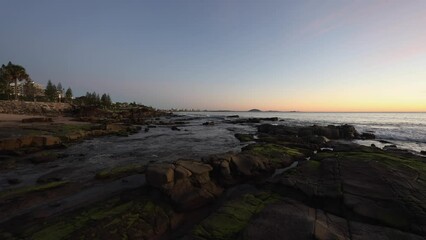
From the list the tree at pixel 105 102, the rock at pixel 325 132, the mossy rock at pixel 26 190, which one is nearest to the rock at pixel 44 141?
the mossy rock at pixel 26 190

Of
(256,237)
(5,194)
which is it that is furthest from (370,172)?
(5,194)

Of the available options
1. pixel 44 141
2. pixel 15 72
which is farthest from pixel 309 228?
pixel 15 72

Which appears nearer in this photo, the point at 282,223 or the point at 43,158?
the point at 282,223

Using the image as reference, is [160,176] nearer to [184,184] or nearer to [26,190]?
[184,184]

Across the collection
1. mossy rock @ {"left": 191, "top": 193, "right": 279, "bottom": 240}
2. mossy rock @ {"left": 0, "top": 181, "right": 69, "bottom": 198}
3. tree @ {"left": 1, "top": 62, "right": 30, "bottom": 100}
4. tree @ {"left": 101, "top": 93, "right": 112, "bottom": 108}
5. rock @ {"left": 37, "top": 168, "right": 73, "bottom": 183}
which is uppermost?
tree @ {"left": 1, "top": 62, "right": 30, "bottom": 100}

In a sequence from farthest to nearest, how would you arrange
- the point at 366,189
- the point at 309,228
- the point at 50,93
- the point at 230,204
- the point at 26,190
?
the point at 50,93
the point at 26,190
the point at 366,189
the point at 230,204
the point at 309,228

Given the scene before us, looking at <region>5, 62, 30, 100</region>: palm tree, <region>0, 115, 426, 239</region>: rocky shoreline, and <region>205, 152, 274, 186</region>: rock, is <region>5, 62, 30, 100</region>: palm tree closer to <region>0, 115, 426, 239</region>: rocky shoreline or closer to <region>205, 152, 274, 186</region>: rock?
<region>0, 115, 426, 239</region>: rocky shoreline

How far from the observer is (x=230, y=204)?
11234mm

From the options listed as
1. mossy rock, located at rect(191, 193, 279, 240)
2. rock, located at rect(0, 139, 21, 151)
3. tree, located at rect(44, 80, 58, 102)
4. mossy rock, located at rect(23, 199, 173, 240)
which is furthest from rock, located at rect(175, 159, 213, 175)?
tree, located at rect(44, 80, 58, 102)

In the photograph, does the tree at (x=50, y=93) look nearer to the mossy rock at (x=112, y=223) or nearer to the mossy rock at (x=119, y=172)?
the mossy rock at (x=119, y=172)

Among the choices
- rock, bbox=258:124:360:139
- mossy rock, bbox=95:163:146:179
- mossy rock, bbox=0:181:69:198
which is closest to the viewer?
mossy rock, bbox=0:181:69:198

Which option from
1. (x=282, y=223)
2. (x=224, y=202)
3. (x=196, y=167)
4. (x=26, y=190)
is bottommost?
(x=224, y=202)

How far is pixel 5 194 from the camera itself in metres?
13.6

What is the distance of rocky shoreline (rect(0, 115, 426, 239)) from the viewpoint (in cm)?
906
